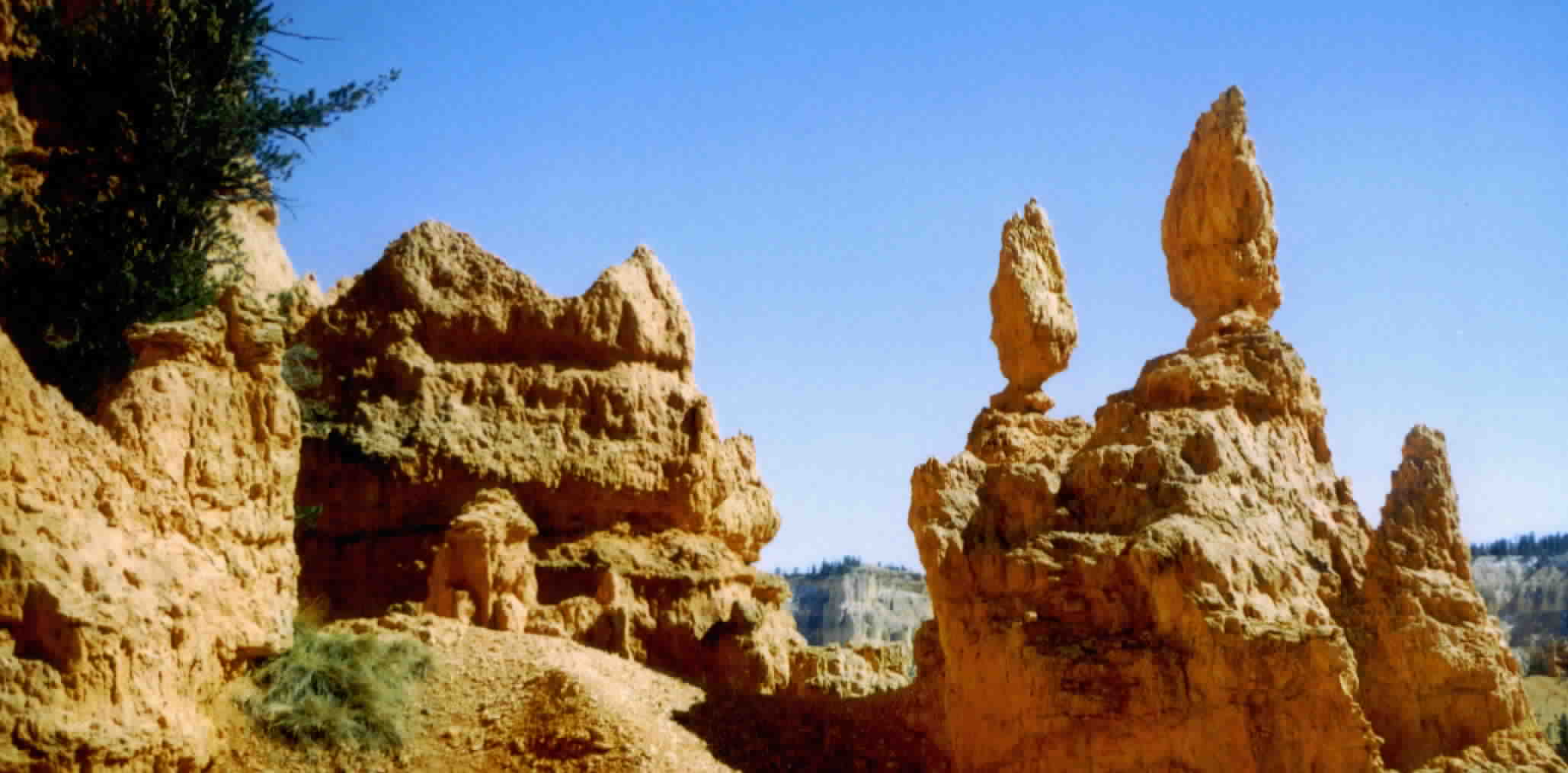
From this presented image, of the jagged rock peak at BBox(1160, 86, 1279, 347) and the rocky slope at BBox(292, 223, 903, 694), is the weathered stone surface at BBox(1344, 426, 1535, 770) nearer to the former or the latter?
the jagged rock peak at BBox(1160, 86, 1279, 347)

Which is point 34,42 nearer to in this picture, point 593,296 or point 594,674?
point 594,674

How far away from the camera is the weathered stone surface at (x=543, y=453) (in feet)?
79.6

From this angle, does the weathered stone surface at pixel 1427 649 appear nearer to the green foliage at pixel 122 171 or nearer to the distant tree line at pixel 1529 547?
Result: the green foliage at pixel 122 171

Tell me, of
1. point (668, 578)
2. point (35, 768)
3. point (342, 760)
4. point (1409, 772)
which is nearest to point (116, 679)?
point (35, 768)

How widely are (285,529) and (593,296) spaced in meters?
15.6

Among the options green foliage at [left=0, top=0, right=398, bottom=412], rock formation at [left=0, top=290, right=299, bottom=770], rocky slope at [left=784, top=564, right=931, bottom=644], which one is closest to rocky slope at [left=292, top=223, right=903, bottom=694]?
green foliage at [left=0, top=0, right=398, bottom=412]

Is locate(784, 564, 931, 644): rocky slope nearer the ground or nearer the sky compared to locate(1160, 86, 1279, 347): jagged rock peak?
nearer the sky

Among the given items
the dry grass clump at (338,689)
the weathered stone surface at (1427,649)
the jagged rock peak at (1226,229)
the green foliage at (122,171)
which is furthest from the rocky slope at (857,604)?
the green foliage at (122,171)

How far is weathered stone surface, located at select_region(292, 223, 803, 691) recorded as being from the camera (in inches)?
955

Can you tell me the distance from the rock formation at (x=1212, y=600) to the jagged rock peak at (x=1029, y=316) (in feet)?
10.8

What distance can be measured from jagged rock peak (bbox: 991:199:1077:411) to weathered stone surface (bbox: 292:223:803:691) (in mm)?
5801

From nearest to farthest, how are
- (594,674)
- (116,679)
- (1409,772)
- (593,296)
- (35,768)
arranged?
(35,768), (116,679), (1409,772), (594,674), (593,296)

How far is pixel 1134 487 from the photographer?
632 inches

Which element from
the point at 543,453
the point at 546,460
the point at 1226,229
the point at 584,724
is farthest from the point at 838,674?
the point at 584,724
